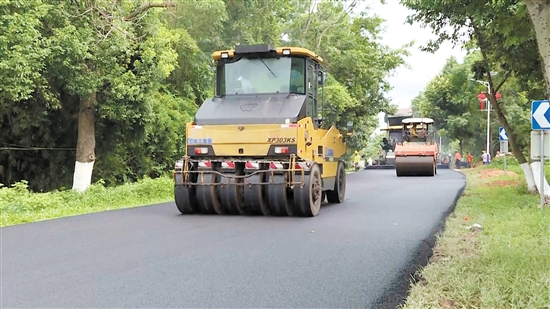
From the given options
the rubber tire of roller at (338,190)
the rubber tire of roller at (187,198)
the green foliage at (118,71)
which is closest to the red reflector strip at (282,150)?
the rubber tire of roller at (187,198)

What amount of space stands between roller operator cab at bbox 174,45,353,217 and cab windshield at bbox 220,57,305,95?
19mm

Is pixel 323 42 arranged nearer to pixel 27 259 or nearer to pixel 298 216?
pixel 298 216

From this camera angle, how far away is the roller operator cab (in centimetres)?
986

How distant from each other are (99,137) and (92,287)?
13.9 meters

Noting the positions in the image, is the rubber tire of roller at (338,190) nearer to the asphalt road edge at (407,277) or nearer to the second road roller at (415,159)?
the asphalt road edge at (407,277)

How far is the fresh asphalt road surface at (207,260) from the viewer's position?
4.56 meters

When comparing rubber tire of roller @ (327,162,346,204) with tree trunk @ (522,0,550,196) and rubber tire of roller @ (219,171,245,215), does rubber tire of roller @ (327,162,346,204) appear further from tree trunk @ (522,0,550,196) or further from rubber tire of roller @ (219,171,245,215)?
tree trunk @ (522,0,550,196)

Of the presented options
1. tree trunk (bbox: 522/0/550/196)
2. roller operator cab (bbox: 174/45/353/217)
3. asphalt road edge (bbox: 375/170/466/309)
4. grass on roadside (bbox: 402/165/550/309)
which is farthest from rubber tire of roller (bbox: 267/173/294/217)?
tree trunk (bbox: 522/0/550/196)

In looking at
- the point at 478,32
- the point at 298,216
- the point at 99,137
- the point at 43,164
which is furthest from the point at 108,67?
the point at 478,32

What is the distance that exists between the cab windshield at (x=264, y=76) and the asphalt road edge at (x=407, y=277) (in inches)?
159

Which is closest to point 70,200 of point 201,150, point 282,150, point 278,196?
point 201,150

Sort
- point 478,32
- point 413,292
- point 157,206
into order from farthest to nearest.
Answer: point 478,32
point 157,206
point 413,292

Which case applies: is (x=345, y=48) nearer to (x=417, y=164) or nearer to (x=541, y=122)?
(x=417, y=164)

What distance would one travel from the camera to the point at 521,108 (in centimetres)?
4166
